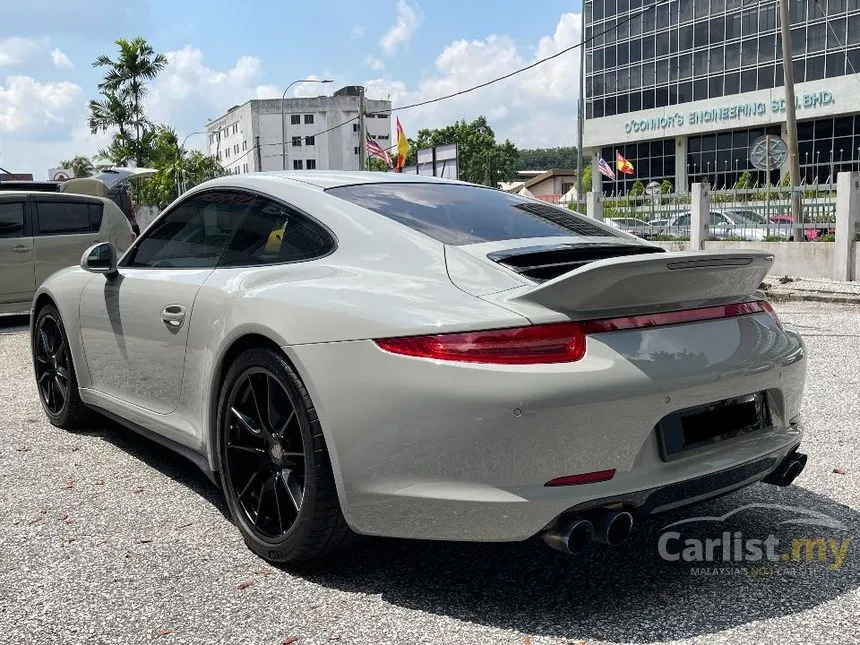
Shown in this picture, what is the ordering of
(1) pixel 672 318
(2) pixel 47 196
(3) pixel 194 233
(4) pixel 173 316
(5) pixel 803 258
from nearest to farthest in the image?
(1) pixel 672 318 → (4) pixel 173 316 → (3) pixel 194 233 → (2) pixel 47 196 → (5) pixel 803 258

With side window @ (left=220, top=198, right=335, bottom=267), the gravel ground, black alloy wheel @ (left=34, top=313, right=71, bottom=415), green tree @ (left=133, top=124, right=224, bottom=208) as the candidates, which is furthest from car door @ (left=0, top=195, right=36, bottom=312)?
green tree @ (left=133, top=124, right=224, bottom=208)

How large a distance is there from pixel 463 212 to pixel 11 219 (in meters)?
8.80

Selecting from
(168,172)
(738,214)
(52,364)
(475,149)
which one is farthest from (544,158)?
(52,364)

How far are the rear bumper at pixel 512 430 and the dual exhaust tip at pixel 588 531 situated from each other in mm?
52

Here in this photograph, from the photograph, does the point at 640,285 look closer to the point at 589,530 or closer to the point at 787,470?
the point at 589,530

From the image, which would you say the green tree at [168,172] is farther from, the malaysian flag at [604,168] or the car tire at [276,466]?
the car tire at [276,466]

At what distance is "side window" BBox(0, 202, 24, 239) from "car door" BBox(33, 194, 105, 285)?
165 mm

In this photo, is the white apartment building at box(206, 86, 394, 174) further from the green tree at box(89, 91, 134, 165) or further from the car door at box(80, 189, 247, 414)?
the car door at box(80, 189, 247, 414)

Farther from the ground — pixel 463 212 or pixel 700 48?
pixel 700 48

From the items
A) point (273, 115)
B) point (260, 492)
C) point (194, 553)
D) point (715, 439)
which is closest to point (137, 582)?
point (194, 553)

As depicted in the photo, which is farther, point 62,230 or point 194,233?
point 62,230

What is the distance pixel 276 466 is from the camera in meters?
3.00

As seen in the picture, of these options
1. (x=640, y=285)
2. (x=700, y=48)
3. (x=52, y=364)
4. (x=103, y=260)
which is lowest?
(x=52, y=364)

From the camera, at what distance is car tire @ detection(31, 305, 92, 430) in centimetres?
480
